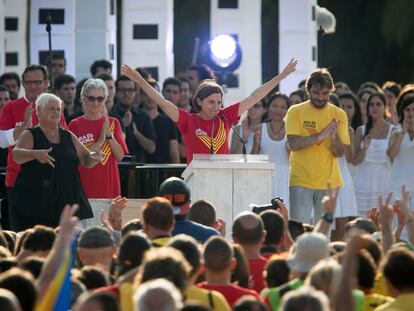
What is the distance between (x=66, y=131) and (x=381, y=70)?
18462 mm

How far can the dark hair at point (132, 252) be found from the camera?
11.1 m

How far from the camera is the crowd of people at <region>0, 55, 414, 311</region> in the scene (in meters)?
10.0

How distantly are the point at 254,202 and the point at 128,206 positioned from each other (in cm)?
140

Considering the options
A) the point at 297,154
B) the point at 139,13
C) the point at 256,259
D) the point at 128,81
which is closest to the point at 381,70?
the point at 139,13

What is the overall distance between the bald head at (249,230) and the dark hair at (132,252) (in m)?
1.06

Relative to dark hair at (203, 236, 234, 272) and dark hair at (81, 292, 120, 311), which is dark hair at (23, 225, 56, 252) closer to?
dark hair at (203, 236, 234, 272)

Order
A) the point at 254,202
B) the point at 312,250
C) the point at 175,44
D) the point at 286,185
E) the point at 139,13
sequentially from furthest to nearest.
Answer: the point at 175,44
the point at 139,13
the point at 286,185
the point at 254,202
the point at 312,250

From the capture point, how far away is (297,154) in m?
17.2

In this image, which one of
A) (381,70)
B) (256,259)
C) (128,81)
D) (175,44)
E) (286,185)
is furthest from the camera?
(381,70)

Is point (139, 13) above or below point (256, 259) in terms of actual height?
above

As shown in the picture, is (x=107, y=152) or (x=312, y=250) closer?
(x=312, y=250)

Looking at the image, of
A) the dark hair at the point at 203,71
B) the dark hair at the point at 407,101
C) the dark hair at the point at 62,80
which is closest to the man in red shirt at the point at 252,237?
the dark hair at the point at 407,101

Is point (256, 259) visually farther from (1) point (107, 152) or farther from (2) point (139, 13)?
(2) point (139, 13)

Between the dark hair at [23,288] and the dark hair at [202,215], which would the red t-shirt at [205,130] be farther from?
the dark hair at [23,288]
